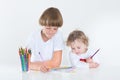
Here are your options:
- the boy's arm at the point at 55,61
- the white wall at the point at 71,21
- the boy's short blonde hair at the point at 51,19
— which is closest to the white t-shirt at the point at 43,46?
the boy's arm at the point at 55,61

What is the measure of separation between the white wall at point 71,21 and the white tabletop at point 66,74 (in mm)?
964

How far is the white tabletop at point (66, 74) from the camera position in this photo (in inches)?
68.3

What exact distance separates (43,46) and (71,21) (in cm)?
81

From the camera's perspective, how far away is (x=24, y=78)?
172 centimetres

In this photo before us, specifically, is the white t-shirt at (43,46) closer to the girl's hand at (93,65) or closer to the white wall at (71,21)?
the girl's hand at (93,65)

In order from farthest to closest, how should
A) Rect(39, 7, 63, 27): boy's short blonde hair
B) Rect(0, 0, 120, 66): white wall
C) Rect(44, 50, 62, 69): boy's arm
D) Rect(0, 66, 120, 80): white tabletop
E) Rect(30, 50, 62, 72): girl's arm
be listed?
Rect(0, 0, 120, 66): white wall < Rect(44, 50, 62, 69): boy's arm < Rect(39, 7, 63, 27): boy's short blonde hair < Rect(30, 50, 62, 72): girl's arm < Rect(0, 66, 120, 80): white tabletop

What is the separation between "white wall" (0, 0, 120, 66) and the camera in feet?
9.70

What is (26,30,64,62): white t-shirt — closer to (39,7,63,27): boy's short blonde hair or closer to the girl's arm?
the girl's arm

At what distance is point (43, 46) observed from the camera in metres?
2.22

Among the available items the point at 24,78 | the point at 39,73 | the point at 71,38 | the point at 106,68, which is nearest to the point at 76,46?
the point at 71,38

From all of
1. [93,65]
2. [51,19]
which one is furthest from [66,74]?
[51,19]

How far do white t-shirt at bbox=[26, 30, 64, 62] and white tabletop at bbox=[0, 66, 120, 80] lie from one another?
250 mm

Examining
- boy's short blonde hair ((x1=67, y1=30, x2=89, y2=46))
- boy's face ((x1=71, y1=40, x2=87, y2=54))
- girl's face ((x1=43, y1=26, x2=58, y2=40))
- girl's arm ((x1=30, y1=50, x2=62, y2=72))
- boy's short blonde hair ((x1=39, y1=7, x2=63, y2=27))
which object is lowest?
girl's arm ((x1=30, y1=50, x2=62, y2=72))

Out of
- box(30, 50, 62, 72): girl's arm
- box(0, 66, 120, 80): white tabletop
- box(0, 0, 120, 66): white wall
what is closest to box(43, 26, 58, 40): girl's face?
box(30, 50, 62, 72): girl's arm
